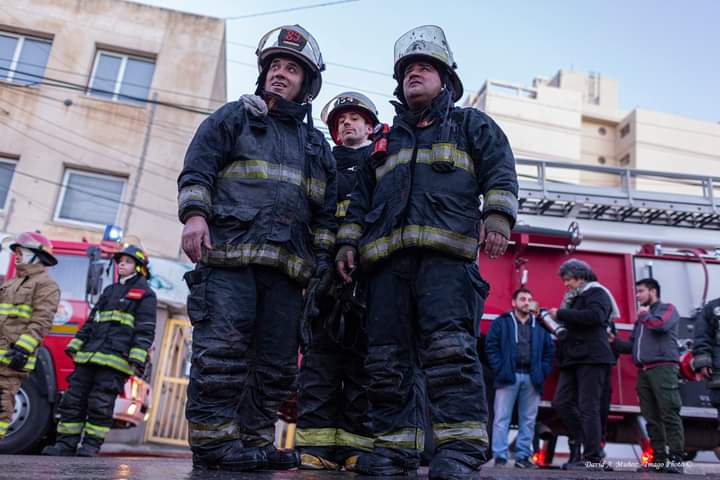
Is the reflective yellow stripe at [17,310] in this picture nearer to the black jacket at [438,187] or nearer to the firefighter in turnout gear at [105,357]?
the firefighter in turnout gear at [105,357]

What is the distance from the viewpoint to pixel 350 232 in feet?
11.1

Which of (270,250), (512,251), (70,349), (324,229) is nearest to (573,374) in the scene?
(512,251)

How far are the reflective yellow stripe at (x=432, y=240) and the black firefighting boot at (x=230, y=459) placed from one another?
1.12m

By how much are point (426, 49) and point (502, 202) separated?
986mm

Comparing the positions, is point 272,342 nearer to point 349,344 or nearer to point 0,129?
point 349,344

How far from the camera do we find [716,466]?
25.7ft

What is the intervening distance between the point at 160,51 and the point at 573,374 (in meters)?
13.0

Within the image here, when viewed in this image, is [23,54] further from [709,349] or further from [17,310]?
[709,349]

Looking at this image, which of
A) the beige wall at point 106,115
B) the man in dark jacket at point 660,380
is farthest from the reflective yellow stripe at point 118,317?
the beige wall at point 106,115

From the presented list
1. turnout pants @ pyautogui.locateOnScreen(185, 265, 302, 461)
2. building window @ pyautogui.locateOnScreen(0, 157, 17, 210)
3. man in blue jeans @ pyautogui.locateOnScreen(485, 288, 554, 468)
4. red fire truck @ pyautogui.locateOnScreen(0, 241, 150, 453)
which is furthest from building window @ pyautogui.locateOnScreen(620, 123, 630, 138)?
turnout pants @ pyautogui.locateOnScreen(185, 265, 302, 461)

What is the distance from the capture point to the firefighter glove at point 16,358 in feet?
17.6

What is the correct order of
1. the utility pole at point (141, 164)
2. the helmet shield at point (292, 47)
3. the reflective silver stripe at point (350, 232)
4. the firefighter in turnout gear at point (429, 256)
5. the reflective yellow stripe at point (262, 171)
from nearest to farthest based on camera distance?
1. the firefighter in turnout gear at point (429, 256)
2. the reflective yellow stripe at point (262, 171)
3. the reflective silver stripe at point (350, 232)
4. the helmet shield at point (292, 47)
5. the utility pole at point (141, 164)

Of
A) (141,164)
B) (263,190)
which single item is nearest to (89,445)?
(263,190)

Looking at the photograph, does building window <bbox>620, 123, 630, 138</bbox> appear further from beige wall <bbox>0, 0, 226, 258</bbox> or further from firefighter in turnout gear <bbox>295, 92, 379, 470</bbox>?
firefighter in turnout gear <bbox>295, 92, 379, 470</bbox>
